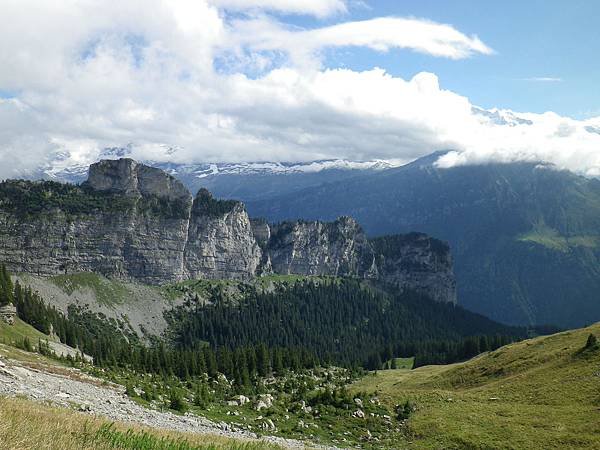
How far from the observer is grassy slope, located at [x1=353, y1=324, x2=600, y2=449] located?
5112 cm

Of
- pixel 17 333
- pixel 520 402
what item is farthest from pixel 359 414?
pixel 17 333

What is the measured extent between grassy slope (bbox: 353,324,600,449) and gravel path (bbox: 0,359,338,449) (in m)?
18.6

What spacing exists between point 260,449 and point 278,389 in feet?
227

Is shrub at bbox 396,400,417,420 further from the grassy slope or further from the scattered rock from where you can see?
the scattered rock

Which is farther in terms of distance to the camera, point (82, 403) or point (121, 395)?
point (121, 395)

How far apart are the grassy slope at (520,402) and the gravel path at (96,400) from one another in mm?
18557

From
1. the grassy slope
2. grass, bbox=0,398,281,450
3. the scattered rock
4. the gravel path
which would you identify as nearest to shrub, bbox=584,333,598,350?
the grassy slope

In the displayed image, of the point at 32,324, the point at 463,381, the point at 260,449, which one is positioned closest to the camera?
the point at 260,449

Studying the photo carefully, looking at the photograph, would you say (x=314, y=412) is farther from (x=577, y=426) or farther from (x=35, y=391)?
(x=35, y=391)

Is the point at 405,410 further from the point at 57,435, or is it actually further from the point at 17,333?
the point at 17,333

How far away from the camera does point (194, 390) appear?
264 feet

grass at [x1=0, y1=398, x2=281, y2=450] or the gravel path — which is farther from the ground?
grass at [x1=0, y1=398, x2=281, y2=450]

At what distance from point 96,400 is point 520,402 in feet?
158

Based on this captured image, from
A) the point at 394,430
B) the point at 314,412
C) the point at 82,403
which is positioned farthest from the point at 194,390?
the point at 82,403
